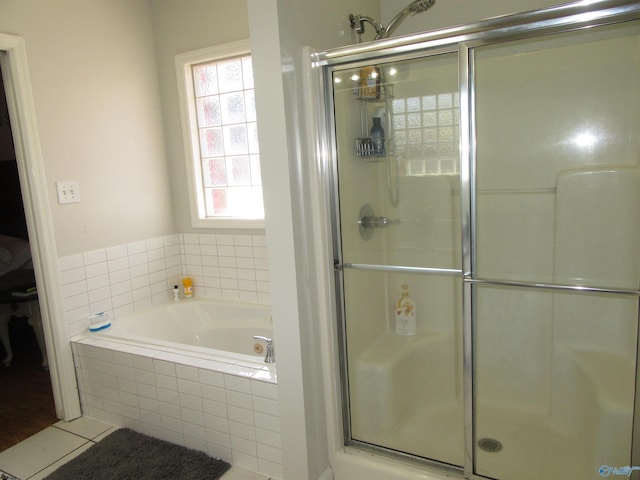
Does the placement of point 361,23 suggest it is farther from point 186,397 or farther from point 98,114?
point 186,397

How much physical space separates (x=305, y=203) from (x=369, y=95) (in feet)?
1.85

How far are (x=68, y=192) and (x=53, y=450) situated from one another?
4.39ft


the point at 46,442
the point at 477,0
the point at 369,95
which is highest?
the point at 477,0

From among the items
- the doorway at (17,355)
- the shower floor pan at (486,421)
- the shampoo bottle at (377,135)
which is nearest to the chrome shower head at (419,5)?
the shampoo bottle at (377,135)

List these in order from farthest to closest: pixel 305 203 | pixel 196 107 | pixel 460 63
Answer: pixel 196 107 → pixel 305 203 → pixel 460 63

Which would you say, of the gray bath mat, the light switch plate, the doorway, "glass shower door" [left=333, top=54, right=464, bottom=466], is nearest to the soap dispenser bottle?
"glass shower door" [left=333, top=54, right=464, bottom=466]

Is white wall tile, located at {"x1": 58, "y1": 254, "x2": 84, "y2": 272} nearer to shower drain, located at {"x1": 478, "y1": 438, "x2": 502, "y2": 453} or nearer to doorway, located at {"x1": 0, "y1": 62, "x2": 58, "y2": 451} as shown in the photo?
doorway, located at {"x1": 0, "y1": 62, "x2": 58, "y2": 451}

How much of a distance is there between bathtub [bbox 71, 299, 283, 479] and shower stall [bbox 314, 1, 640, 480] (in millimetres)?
383

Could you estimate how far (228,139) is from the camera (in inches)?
115

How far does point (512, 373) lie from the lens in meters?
1.88

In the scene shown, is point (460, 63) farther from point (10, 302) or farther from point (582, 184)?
point (10, 302)

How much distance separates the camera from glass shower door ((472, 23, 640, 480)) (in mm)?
1597

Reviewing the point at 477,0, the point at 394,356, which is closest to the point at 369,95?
the point at 477,0

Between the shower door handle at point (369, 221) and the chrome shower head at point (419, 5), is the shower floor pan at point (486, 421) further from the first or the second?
the chrome shower head at point (419, 5)
